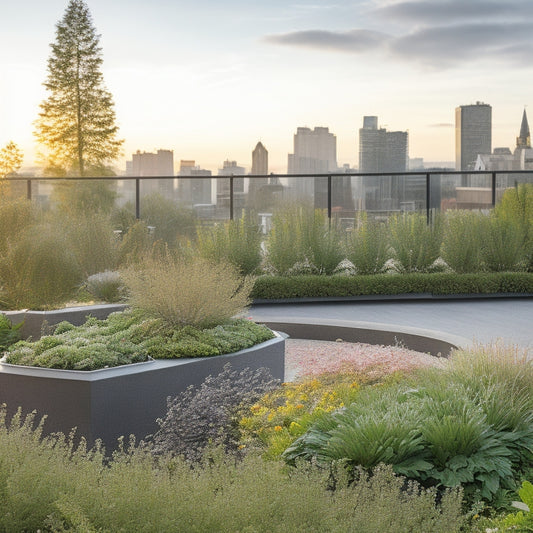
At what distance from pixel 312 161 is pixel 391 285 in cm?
659

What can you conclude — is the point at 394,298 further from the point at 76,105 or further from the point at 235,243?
the point at 76,105

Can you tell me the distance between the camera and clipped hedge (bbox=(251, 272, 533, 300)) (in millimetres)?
10828

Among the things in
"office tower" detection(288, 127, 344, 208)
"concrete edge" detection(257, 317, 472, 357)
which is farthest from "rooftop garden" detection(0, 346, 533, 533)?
"office tower" detection(288, 127, 344, 208)

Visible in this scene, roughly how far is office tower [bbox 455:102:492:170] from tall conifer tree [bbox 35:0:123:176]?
60.0 ft

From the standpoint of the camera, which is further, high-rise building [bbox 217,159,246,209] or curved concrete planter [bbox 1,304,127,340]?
high-rise building [bbox 217,159,246,209]

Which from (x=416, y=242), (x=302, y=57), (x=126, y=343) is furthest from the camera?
(x=302, y=57)

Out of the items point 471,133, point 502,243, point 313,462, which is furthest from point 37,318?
point 471,133

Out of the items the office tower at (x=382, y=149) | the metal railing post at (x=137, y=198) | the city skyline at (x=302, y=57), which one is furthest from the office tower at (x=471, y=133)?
the metal railing post at (x=137, y=198)

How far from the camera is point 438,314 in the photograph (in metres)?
9.91

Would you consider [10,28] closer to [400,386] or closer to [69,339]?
[69,339]

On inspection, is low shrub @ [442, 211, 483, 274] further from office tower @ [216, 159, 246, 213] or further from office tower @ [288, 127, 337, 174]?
office tower @ [288, 127, 337, 174]

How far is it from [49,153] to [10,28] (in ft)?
63.4

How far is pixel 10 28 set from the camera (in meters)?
17.4

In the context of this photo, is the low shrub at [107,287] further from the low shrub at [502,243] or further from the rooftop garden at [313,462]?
the low shrub at [502,243]
